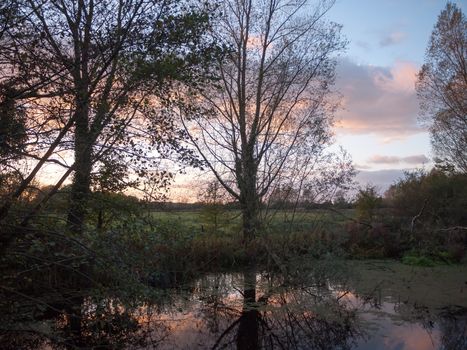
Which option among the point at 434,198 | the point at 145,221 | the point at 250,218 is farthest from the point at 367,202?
the point at 145,221

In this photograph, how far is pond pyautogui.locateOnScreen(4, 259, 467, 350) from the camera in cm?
848

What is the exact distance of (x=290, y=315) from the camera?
10.1 metres

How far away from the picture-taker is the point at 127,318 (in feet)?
25.5

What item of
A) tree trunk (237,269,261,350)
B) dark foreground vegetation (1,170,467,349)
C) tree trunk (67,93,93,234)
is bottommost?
tree trunk (237,269,261,350)

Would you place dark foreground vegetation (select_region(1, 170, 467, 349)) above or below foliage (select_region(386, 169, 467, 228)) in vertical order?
below

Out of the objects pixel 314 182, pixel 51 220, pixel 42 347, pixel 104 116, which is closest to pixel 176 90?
pixel 104 116

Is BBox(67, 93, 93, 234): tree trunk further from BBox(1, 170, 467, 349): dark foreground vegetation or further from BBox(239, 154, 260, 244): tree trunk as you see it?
BBox(239, 154, 260, 244): tree trunk

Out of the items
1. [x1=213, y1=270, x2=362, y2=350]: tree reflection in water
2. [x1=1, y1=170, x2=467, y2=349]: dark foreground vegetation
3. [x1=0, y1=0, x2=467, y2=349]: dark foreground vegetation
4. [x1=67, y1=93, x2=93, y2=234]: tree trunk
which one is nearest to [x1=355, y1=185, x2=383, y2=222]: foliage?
[x1=1, y1=170, x2=467, y2=349]: dark foreground vegetation

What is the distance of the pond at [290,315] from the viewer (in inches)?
334

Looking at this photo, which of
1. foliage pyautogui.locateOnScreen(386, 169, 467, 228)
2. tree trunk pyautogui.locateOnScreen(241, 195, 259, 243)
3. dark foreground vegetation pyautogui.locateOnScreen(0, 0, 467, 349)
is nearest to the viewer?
dark foreground vegetation pyautogui.locateOnScreen(0, 0, 467, 349)

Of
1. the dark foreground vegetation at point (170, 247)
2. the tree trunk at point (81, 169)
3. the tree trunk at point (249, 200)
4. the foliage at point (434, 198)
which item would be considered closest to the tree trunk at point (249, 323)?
the dark foreground vegetation at point (170, 247)

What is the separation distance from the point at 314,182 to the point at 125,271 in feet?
32.3

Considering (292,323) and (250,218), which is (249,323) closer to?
(292,323)

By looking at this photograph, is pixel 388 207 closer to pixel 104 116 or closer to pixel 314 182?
pixel 314 182
